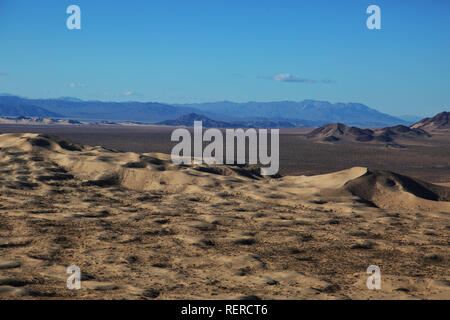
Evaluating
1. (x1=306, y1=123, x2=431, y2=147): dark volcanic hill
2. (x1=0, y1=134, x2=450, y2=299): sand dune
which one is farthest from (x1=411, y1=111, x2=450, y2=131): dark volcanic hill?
(x1=0, y1=134, x2=450, y2=299): sand dune

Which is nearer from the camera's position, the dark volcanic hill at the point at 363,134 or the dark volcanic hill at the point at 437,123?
the dark volcanic hill at the point at 363,134

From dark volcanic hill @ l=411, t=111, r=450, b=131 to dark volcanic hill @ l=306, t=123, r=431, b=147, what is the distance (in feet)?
71.8

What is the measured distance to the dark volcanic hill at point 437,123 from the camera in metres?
93.0

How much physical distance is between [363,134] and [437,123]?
122 feet

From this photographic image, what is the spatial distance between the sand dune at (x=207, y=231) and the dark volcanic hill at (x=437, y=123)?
275 feet

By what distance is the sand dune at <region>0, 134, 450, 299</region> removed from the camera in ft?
22.2

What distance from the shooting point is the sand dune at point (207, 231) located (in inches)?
266

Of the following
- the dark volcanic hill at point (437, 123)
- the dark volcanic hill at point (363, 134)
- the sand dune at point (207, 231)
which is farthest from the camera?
the dark volcanic hill at point (437, 123)

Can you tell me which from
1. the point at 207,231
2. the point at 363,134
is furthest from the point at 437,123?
the point at 207,231

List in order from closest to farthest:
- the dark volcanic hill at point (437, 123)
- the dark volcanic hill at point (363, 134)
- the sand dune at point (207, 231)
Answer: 1. the sand dune at point (207, 231)
2. the dark volcanic hill at point (363, 134)
3. the dark volcanic hill at point (437, 123)

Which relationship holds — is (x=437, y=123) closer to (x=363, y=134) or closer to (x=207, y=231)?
(x=363, y=134)

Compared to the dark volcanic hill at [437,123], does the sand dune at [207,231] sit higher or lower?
lower

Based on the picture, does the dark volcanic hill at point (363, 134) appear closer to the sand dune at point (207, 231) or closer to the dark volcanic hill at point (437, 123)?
the dark volcanic hill at point (437, 123)

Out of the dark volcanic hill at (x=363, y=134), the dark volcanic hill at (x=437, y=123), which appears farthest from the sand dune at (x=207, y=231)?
the dark volcanic hill at (x=437, y=123)
